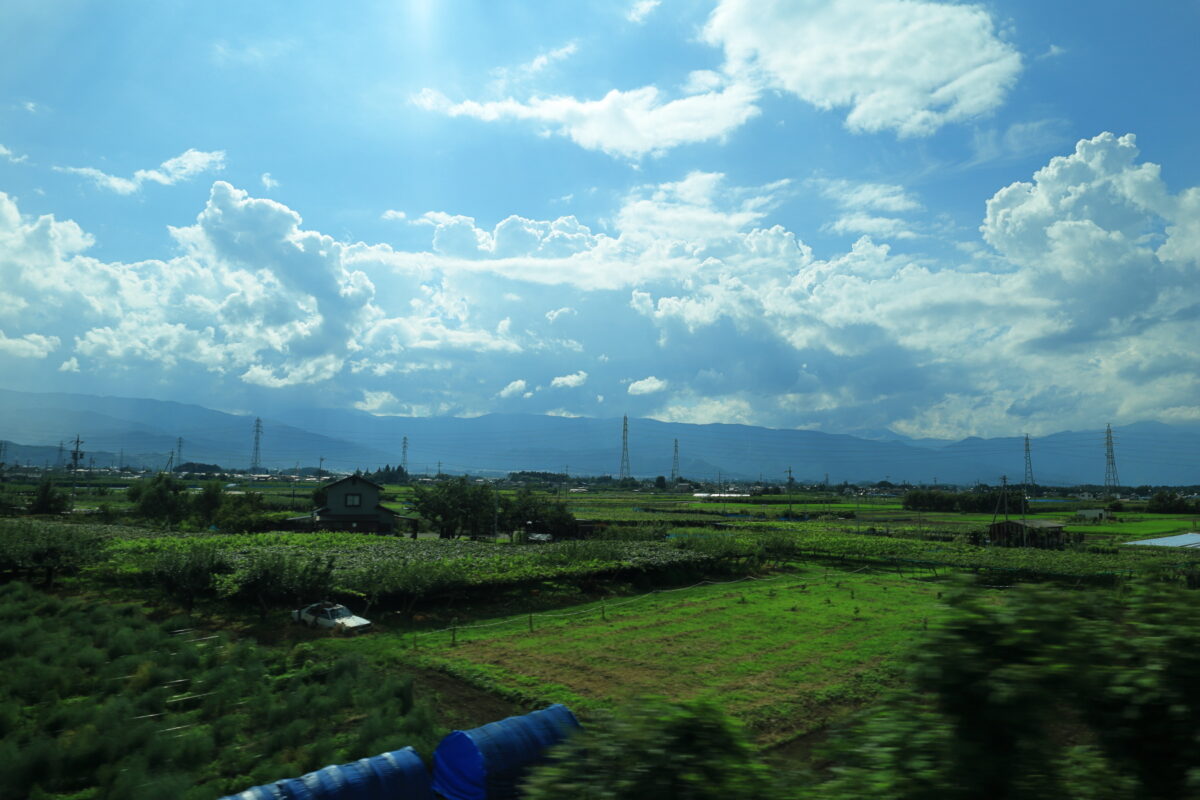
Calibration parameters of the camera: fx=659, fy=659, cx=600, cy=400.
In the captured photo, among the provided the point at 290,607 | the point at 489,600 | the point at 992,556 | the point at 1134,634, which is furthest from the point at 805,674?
the point at 992,556

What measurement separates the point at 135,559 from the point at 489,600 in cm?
1774

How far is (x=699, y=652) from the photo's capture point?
24.7 m

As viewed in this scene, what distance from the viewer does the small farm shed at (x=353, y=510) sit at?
60719mm

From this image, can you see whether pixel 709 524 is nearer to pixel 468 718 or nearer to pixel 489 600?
pixel 489 600

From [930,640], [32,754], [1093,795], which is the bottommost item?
[32,754]

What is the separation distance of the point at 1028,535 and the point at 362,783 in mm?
Answer: 63714

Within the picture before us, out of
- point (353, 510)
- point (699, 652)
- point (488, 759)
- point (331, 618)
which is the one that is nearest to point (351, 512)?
point (353, 510)

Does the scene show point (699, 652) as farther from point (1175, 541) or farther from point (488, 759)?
point (1175, 541)

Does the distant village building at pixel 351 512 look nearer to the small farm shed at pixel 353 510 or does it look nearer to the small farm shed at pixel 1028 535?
the small farm shed at pixel 353 510

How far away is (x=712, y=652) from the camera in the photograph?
24.7 meters

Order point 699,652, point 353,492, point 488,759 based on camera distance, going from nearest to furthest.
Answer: point 488,759 < point 699,652 < point 353,492

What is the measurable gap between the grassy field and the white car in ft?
4.23

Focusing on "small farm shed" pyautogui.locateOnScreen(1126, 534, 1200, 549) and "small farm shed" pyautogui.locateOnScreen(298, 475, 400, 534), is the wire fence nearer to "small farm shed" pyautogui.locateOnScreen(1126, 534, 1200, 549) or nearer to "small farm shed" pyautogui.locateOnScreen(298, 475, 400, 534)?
"small farm shed" pyautogui.locateOnScreen(1126, 534, 1200, 549)

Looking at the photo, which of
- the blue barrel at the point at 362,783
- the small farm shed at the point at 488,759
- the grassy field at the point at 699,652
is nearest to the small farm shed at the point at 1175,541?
the grassy field at the point at 699,652
